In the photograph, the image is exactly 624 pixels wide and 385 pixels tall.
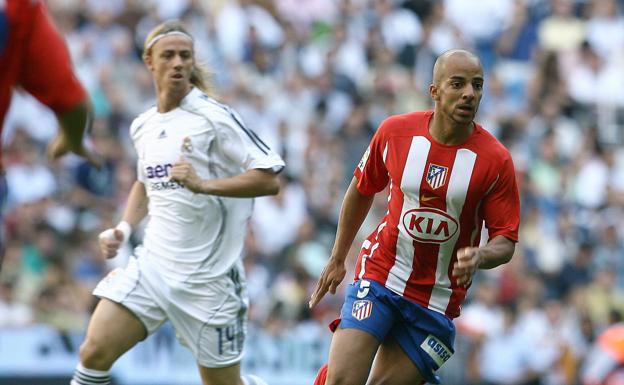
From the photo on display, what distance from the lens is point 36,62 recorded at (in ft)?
16.0

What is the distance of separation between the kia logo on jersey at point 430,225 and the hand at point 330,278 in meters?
0.51

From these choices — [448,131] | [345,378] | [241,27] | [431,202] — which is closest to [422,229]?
[431,202]

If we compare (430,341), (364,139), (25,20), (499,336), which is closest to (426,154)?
(430,341)

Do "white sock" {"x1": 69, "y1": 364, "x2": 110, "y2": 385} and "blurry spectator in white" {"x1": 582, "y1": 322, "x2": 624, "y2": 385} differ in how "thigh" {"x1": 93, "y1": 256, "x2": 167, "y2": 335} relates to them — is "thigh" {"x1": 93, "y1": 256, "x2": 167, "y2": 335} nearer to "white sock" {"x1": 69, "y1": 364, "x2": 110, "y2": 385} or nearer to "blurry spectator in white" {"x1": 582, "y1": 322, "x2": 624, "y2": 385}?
"white sock" {"x1": 69, "y1": 364, "x2": 110, "y2": 385}

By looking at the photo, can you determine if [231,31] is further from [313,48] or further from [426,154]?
[426,154]

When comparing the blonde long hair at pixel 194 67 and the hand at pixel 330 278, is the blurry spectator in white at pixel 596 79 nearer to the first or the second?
the blonde long hair at pixel 194 67

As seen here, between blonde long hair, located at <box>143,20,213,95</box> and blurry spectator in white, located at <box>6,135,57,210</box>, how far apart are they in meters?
6.12

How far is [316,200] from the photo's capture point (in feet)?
50.9

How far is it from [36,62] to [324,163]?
1112cm

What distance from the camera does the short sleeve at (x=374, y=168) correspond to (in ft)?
23.5

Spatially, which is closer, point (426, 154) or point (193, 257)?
point (426, 154)

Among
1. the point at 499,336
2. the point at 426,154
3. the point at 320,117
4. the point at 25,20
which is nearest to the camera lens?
the point at 25,20

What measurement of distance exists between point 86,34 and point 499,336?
20.9 feet

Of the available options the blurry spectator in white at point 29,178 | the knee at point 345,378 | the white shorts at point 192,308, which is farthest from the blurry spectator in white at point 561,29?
the knee at point 345,378
